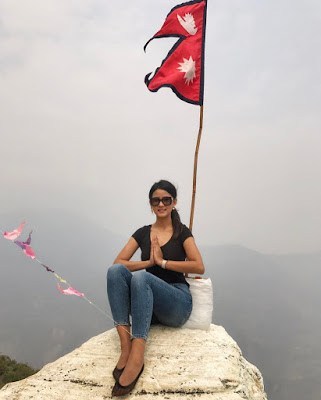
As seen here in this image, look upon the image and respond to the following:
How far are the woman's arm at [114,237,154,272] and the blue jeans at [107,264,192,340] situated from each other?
38 cm

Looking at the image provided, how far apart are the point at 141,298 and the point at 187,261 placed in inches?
39.0

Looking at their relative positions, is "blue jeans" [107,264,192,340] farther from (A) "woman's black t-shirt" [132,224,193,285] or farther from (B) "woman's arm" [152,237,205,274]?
(B) "woman's arm" [152,237,205,274]

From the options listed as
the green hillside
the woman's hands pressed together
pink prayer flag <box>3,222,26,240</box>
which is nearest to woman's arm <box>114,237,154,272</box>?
the woman's hands pressed together

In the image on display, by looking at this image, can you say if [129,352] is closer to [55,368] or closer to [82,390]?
[82,390]

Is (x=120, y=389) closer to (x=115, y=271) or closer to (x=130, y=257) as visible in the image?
(x=115, y=271)

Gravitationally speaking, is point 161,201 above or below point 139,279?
above

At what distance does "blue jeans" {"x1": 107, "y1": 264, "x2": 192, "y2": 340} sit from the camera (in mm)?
4754

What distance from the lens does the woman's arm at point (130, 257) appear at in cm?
552

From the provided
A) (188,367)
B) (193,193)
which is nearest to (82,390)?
(188,367)

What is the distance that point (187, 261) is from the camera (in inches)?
213

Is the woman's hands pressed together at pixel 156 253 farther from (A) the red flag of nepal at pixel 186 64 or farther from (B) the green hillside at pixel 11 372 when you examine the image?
(B) the green hillside at pixel 11 372

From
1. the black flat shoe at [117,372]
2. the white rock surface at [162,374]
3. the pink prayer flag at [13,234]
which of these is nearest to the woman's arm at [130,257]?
the white rock surface at [162,374]

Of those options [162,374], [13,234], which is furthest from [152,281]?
[13,234]

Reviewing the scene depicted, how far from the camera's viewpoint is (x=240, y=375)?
189 inches
